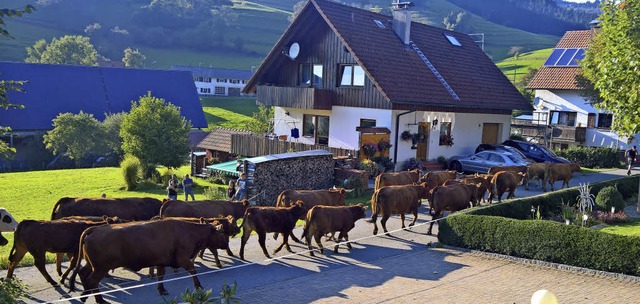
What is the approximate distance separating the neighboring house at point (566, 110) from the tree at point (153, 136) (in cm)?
2505

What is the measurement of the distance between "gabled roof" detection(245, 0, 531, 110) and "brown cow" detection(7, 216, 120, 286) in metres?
17.2

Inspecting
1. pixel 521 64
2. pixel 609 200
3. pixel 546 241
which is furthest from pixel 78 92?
pixel 521 64

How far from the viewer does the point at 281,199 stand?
15977 mm

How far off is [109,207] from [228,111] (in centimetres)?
6613

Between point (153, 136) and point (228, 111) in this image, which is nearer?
point (153, 136)

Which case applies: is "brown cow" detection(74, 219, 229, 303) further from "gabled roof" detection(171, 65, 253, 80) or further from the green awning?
"gabled roof" detection(171, 65, 253, 80)

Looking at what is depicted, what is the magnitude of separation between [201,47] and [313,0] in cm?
11028

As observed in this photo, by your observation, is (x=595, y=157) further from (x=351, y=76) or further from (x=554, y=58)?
(x=351, y=76)

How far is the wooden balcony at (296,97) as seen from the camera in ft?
92.0

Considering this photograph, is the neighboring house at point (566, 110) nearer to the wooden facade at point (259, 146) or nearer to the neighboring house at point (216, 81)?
the wooden facade at point (259, 146)

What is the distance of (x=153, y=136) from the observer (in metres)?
27.8

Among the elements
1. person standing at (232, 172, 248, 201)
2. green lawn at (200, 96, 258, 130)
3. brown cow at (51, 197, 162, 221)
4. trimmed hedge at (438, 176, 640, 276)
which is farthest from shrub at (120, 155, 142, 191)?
green lawn at (200, 96, 258, 130)

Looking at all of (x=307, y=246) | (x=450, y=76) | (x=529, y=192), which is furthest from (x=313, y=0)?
(x=307, y=246)

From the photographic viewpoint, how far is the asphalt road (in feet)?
35.2
